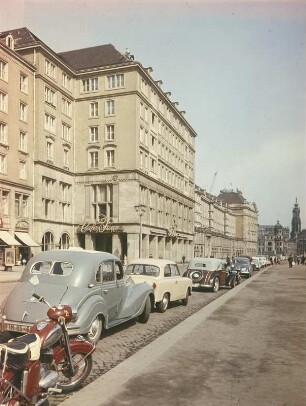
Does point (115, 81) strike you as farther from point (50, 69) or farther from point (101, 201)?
point (101, 201)

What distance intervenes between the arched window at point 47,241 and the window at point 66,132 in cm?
1064

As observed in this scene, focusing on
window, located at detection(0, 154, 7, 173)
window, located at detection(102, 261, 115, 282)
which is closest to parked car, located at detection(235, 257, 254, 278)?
window, located at detection(0, 154, 7, 173)

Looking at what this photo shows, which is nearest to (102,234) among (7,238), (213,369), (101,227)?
(101,227)

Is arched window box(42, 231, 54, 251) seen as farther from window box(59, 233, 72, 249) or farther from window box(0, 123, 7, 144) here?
window box(0, 123, 7, 144)

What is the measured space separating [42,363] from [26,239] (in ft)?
113

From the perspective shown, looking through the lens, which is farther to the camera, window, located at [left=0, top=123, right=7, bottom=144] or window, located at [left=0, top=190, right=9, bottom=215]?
window, located at [left=0, top=123, right=7, bottom=144]

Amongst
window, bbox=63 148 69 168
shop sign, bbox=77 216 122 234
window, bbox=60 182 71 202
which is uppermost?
window, bbox=63 148 69 168

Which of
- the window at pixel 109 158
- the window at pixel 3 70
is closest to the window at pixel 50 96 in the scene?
the window at pixel 3 70

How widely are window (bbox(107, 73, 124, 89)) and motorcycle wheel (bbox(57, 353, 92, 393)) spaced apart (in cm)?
4575

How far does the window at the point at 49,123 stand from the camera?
42.9 meters

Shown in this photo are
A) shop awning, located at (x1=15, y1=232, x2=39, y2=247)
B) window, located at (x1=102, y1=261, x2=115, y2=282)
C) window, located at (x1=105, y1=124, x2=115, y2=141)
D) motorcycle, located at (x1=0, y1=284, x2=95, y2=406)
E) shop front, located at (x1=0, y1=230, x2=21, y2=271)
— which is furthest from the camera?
window, located at (x1=105, y1=124, x2=115, y2=141)

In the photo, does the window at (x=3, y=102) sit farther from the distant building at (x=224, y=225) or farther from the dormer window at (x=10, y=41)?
the distant building at (x=224, y=225)

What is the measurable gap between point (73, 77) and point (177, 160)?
23248mm

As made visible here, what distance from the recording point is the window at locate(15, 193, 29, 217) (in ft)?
127
